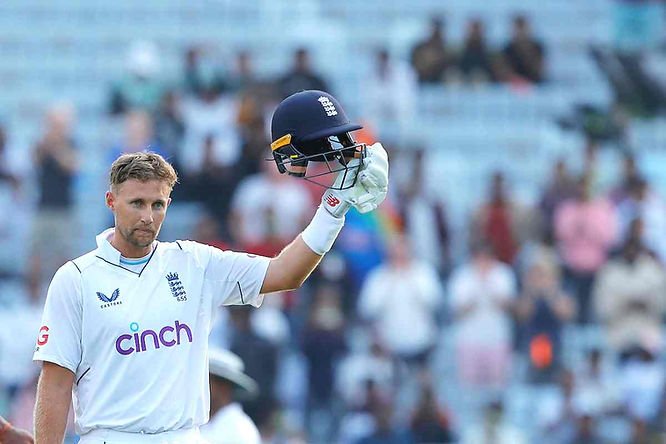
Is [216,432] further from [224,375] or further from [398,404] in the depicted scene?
[398,404]

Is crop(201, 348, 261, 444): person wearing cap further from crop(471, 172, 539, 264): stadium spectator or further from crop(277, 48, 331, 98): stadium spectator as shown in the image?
crop(277, 48, 331, 98): stadium spectator

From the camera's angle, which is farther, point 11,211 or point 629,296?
point 11,211

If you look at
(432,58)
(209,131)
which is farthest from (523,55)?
(209,131)

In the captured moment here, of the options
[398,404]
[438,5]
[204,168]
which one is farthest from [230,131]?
[438,5]

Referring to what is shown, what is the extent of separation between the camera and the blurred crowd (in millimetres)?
13383

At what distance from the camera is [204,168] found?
47.9 ft

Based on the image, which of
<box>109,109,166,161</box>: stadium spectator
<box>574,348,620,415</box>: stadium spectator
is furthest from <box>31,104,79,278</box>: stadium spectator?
<box>574,348,620,415</box>: stadium spectator

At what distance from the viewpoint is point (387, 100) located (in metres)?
16.5

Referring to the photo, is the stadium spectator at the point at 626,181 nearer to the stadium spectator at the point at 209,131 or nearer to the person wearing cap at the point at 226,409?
the stadium spectator at the point at 209,131

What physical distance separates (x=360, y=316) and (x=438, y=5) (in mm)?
5986

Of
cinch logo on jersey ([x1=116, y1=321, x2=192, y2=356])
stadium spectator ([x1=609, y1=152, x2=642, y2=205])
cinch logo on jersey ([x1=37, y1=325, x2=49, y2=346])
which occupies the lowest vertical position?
stadium spectator ([x1=609, y1=152, x2=642, y2=205])

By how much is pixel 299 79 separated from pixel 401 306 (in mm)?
3047

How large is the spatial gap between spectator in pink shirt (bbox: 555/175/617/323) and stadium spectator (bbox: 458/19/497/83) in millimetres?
3037

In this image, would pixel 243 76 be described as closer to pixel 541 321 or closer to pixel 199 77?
pixel 199 77
